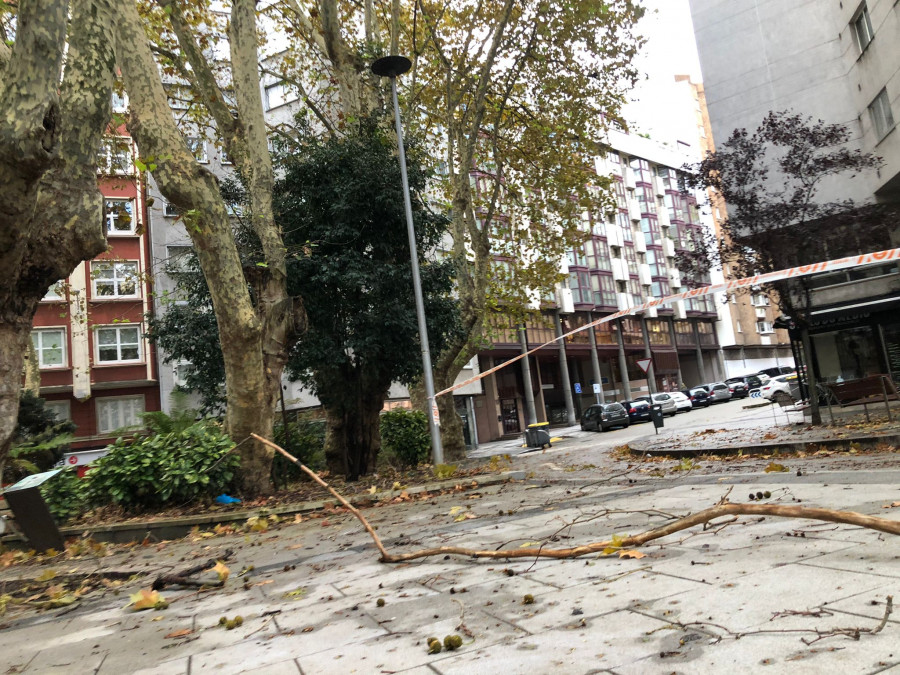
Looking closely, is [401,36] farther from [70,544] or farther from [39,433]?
[70,544]

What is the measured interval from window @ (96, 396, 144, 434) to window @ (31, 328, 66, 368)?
2.46m

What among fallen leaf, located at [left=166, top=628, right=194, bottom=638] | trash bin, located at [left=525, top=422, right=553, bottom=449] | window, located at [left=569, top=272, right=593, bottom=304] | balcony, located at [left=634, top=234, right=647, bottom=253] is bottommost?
fallen leaf, located at [left=166, top=628, right=194, bottom=638]

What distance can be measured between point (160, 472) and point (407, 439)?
34.2 feet

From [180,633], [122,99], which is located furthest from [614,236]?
[180,633]

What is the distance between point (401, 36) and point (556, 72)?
5496 millimetres

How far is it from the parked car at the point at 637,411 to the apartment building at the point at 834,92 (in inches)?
629

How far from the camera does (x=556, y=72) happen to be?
20.7m

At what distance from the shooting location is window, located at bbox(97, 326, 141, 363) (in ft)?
103

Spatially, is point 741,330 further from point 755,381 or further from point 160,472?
point 160,472

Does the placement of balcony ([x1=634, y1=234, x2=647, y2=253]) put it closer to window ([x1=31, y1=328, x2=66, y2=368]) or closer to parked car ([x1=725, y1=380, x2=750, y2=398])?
parked car ([x1=725, y1=380, x2=750, y2=398])

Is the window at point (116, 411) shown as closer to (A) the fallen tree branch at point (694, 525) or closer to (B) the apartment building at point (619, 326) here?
(B) the apartment building at point (619, 326)

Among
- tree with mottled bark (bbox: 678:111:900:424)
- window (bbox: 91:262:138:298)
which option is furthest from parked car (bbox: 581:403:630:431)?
window (bbox: 91:262:138:298)

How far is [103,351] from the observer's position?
31312 millimetres

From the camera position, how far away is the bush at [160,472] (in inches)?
404
